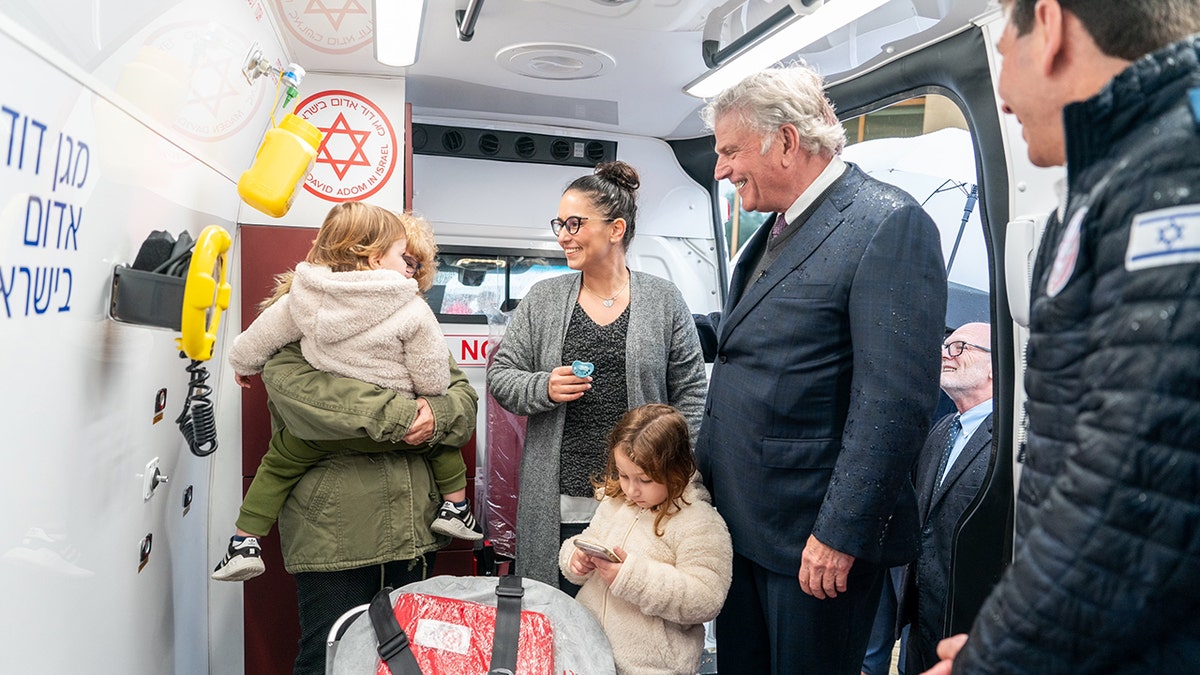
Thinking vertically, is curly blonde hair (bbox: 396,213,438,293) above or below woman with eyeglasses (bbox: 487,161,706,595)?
above

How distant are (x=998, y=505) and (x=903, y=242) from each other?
120 centimetres

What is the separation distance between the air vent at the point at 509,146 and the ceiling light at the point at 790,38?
100 cm

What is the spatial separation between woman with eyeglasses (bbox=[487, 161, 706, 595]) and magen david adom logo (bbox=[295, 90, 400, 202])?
974 millimetres

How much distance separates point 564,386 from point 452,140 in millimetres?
2205

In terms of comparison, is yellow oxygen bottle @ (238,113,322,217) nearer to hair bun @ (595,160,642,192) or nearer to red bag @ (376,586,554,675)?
hair bun @ (595,160,642,192)

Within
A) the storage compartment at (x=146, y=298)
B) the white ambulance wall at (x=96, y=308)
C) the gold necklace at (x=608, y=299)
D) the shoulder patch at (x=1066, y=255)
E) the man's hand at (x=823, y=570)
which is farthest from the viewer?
the gold necklace at (x=608, y=299)

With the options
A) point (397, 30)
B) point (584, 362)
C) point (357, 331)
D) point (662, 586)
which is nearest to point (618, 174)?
point (584, 362)

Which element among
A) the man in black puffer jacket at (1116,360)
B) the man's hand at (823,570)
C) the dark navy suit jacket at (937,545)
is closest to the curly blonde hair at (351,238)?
the man's hand at (823,570)

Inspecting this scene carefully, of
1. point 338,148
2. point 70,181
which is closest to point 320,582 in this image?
point 70,181

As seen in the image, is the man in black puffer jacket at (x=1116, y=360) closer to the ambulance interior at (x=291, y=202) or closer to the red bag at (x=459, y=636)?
the red bag at (x=459, y=636)

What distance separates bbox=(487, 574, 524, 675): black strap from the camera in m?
1.69

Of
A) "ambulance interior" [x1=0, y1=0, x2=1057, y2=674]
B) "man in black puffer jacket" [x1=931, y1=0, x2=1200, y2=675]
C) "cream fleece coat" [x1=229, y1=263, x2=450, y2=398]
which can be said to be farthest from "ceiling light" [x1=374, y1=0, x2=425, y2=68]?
"man in black puffer jacket" [x1=931, y1=0, x2=1200, y2=675]

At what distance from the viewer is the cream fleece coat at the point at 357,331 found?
6.61ft

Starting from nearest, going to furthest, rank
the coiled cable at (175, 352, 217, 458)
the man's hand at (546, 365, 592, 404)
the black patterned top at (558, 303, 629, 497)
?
the coiled cable at (175, 352, 217, 458), the man's hand at (546, 365, 592, 404), the black patterned top at (558, 303, 629, 497)
